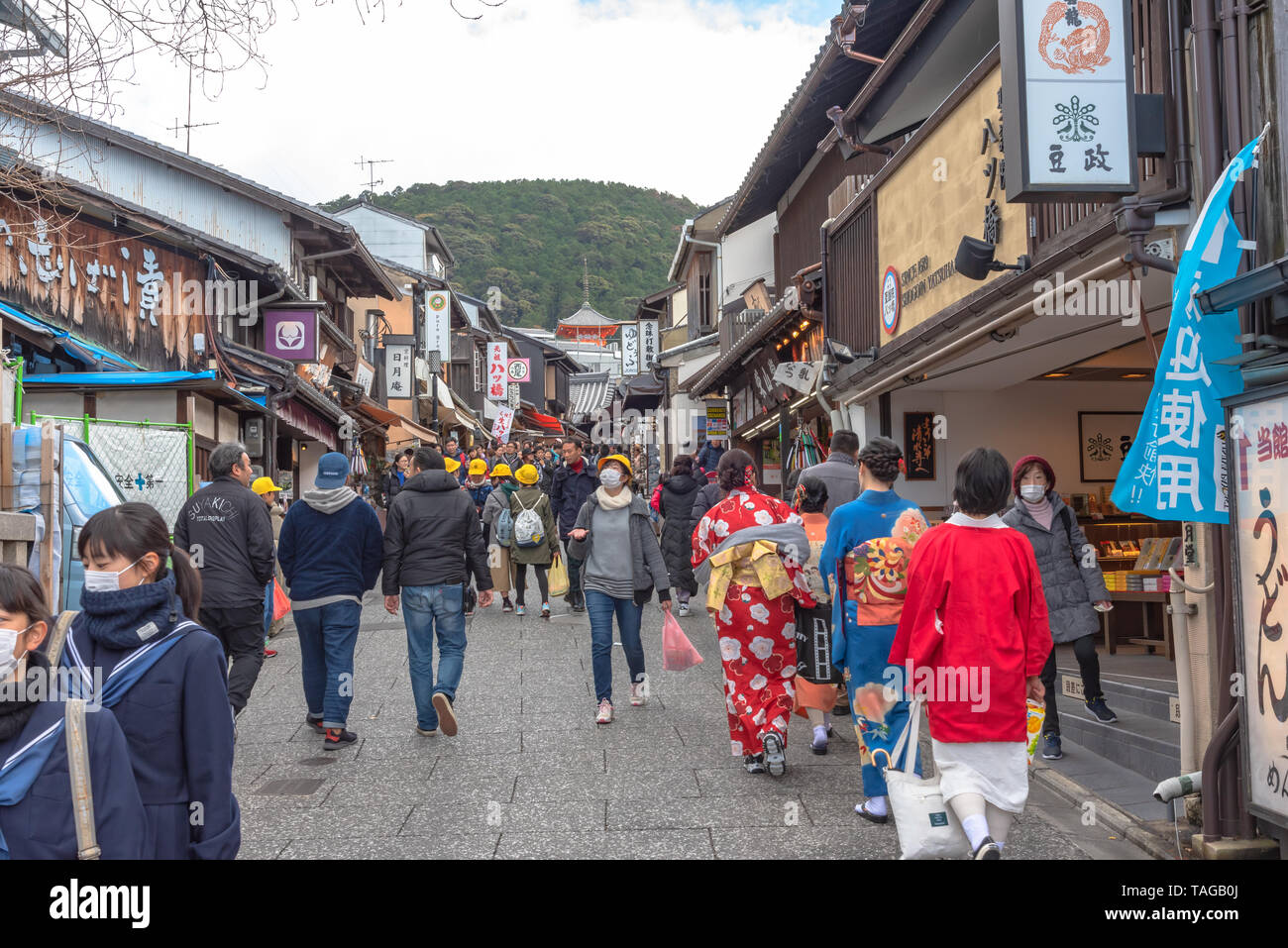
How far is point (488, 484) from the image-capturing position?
52.2 feet

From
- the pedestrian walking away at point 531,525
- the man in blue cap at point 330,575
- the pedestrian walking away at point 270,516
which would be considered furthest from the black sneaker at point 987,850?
the pedestrian walking away at point 531,525

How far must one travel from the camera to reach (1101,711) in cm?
684

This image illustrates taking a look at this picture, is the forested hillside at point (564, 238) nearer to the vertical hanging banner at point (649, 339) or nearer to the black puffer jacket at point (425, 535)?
the vertical hanging banner at point (649, 339)

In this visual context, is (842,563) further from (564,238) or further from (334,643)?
(564,238)

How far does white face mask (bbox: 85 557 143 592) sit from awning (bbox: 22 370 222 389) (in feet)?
30.1

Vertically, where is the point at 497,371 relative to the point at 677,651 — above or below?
above

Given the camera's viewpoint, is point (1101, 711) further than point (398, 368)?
No

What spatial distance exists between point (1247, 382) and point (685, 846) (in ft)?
11.3

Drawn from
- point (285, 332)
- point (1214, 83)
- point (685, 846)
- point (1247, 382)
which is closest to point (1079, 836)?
point (685, 846)

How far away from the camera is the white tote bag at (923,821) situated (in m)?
4.15

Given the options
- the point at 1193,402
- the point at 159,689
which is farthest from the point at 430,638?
the point at 1193,402

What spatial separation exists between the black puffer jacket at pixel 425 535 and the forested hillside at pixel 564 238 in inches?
2439

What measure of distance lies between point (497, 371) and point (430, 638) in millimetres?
38139
